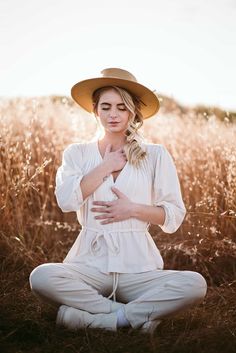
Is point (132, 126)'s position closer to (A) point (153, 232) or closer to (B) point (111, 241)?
(B) point (111, 241)

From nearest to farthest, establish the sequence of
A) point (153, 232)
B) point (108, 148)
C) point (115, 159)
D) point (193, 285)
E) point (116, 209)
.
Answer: point (193, 285) → point (116, 209) → point (115, 159) → point (108, 148) → point (153, 232)

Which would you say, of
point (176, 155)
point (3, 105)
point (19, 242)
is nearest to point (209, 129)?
point (176, 155)

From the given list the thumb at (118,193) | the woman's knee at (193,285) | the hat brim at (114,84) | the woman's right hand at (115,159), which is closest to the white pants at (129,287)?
the woman's knee at (193,285)

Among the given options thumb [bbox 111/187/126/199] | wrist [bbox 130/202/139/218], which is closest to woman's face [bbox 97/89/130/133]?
thumb [bbox 111/187/126/199]

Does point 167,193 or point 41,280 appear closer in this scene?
point 41,280

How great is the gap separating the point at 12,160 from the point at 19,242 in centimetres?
77

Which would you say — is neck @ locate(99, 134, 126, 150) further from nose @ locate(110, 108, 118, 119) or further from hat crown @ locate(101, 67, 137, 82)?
hat crown @ locate(101, 67, 137, 82)

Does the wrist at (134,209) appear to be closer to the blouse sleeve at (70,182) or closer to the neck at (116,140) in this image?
the blouse sleeve at (70,182)

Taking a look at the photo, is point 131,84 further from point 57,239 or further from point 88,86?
point 57,239

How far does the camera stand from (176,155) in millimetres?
5285

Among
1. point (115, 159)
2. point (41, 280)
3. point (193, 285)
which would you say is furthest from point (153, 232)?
point (41, 280)

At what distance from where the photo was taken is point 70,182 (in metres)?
3.26

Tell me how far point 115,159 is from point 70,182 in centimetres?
28

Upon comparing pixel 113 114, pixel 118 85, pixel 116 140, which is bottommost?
pixel 116 140
